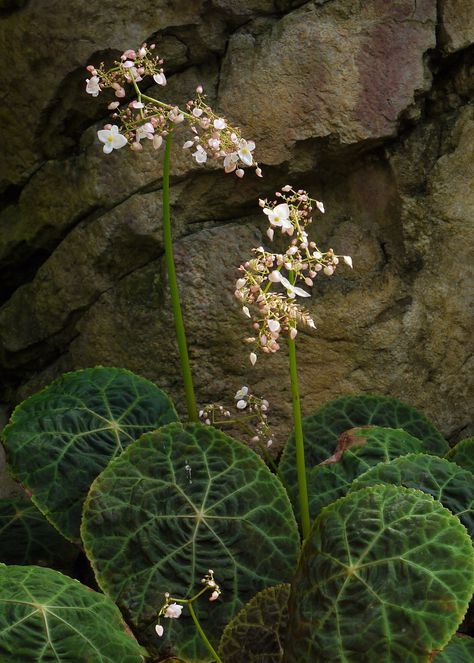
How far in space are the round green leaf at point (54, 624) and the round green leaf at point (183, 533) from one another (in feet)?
0.60

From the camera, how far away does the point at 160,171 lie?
2.78 metres

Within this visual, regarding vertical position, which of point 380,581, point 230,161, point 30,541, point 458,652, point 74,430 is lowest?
point 458,652

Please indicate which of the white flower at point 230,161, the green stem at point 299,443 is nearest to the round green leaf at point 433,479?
the green stem at point 299,443

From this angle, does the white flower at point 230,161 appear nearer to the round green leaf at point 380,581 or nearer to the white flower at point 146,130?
the white flower at point 146,130

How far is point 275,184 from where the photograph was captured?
2838 mm

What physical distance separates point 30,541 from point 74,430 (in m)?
0.35

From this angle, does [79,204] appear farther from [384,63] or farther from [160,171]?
[384,63]

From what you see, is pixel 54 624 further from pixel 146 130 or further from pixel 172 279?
pixel 146 130

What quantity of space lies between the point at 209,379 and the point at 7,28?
4.25 ft

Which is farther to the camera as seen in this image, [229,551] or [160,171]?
[160,171]

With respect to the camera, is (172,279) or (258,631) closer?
(258,631)

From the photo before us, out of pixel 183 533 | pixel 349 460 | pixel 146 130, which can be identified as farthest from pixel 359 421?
pixel 146 130

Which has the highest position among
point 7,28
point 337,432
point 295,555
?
point 7,28

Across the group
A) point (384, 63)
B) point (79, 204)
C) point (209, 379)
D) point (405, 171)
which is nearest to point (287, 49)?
point (384, 63)
